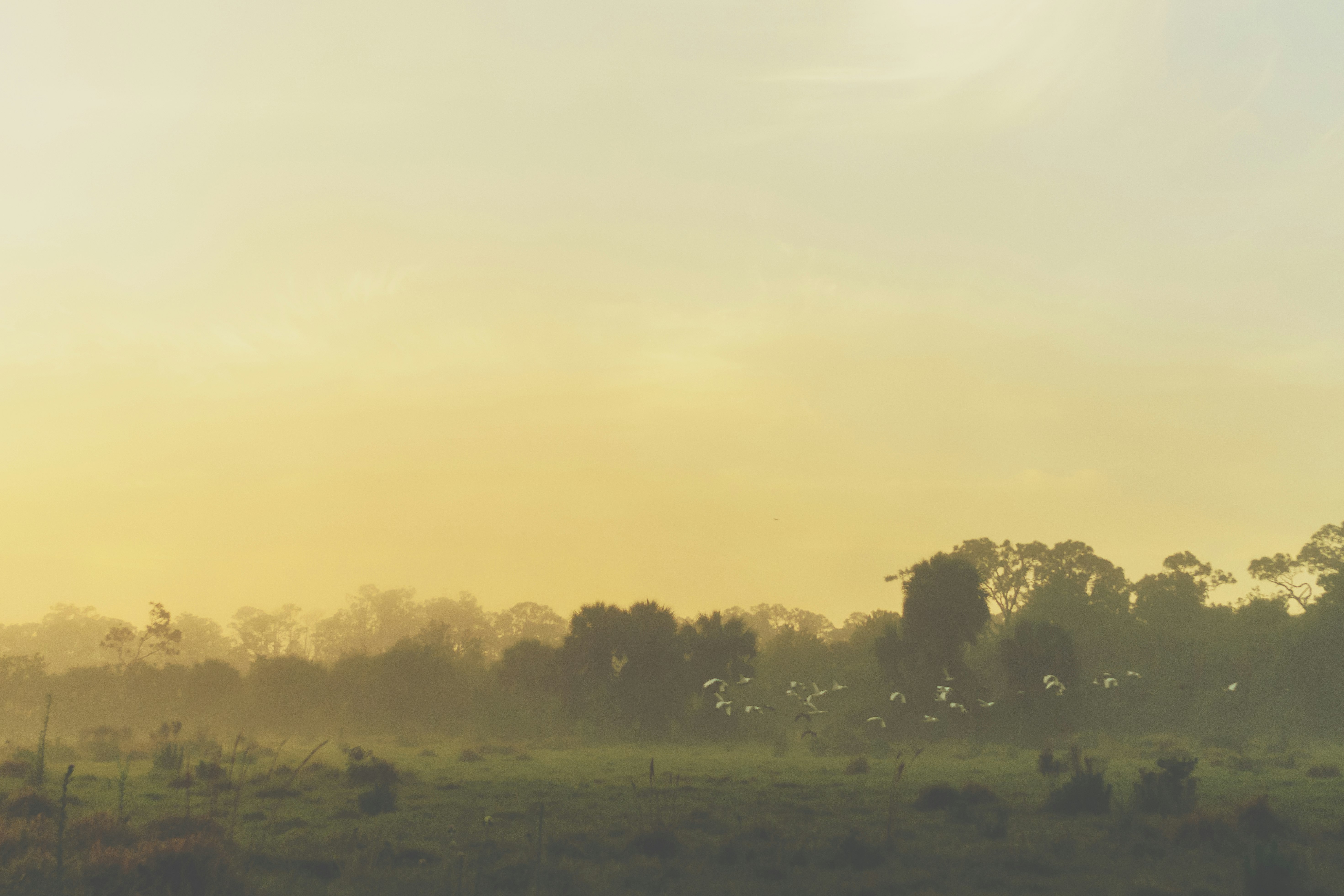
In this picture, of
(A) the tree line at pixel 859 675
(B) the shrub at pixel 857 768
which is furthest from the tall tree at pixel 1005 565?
(B) the shrub at pixel 857 768

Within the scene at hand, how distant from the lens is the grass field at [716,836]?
42.5ft

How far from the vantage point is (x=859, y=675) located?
7769 cm

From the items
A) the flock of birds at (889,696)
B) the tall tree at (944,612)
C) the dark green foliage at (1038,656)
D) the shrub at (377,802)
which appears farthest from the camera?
the tall tree at (944,612)

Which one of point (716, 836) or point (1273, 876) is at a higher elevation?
point (1273, 876)

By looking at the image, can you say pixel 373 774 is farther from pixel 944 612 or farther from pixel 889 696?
pixel 889 696

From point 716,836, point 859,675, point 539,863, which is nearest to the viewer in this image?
point 539,863

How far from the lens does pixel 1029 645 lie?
190 feet

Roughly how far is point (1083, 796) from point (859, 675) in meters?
59.7

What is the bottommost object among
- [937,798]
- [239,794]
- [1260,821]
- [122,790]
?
[937,798]

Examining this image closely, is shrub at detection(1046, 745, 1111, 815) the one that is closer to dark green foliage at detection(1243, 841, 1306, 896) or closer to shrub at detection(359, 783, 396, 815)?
dark green foliage at detection(1243, 841, 1306, 896)

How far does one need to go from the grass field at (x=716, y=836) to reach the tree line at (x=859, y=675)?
1109 inches

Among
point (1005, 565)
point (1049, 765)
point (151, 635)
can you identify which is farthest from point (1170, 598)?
point (151, 635)

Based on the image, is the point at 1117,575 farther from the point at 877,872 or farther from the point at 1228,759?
the point at 877,872

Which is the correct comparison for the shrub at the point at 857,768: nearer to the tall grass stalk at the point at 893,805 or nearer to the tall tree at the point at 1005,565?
the tall grass stalk at the point at 893,805
